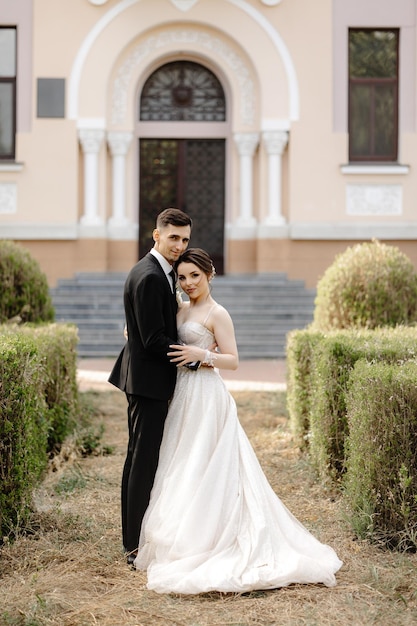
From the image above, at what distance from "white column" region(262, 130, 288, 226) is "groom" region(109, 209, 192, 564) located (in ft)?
41.6

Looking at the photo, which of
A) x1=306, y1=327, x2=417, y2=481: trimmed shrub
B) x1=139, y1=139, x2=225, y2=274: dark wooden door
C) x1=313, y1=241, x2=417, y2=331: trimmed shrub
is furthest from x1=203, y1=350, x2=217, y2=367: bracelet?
x1=139, y1=139, x2=225, y2=274: dark wooden door

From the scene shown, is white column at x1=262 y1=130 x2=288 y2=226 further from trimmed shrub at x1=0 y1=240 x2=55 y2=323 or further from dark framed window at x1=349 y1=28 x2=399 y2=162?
trimmed shrub at x1=0 y1=240 x2=55 y2=323

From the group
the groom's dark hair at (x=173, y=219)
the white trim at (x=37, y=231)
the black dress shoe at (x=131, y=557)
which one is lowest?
the black dress shoe at (x=131, y=557)

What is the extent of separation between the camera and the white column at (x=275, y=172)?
56.4 ft

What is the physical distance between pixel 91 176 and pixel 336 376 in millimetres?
11960

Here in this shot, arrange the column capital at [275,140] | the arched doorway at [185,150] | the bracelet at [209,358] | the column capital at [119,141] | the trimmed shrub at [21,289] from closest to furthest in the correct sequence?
the bracelet at [209,358], the trimmed shrub at [21,289], the column capital at [275,140], the column capital at [119,141], the arched doorway at [185,150]

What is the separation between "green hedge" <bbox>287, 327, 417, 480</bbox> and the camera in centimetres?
593

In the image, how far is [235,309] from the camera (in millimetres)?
15336

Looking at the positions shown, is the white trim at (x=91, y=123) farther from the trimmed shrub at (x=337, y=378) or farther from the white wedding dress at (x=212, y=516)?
the white wedding dress at (x=212, y=516)

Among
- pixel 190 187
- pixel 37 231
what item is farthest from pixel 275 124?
pixel 37 231

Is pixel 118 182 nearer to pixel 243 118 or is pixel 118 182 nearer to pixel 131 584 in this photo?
pixel 243 118

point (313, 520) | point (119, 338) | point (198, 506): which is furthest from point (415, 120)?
point (198, 506)

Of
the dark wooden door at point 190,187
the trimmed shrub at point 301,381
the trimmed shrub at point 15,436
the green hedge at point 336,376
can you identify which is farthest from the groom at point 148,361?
the dark wooden door at point 190,187

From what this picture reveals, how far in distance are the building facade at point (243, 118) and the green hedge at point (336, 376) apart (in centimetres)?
1051
